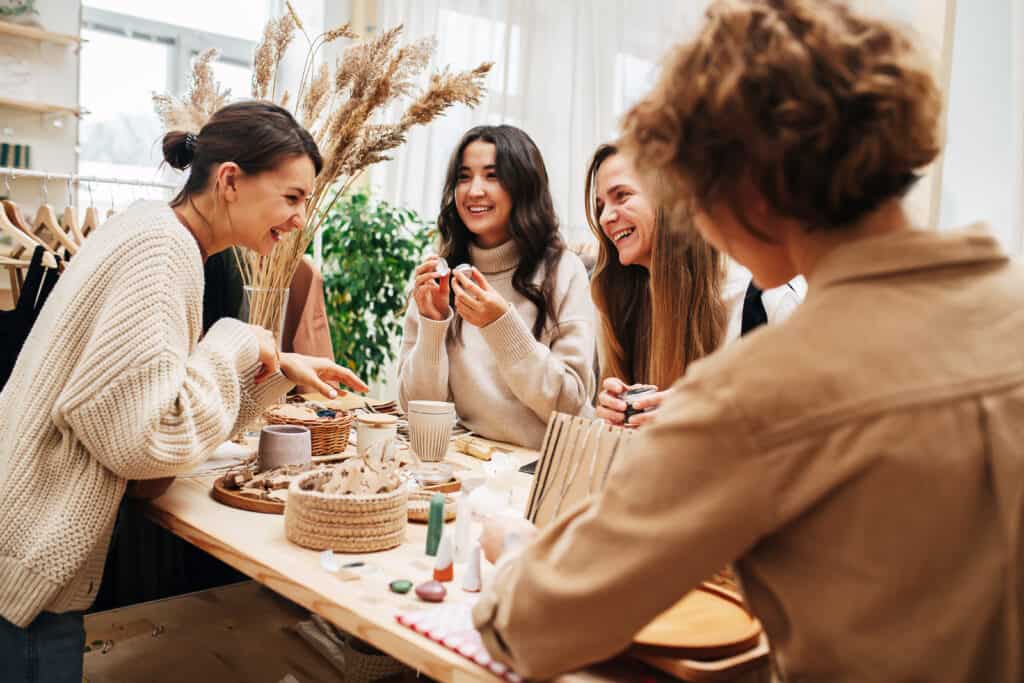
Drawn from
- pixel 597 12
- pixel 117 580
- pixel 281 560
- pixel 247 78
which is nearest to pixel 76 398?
pixel 281 560

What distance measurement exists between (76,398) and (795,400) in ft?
3.55

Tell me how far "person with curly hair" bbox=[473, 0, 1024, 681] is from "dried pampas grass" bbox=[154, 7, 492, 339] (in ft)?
4.81

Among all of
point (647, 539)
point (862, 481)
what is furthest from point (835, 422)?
point (647, 539)

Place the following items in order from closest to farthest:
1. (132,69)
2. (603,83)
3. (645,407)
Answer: (645,407) → (603,83) → (132,69)

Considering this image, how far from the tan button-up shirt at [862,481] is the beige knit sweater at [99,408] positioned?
33.4 inches

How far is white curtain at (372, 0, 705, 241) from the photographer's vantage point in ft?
10.9

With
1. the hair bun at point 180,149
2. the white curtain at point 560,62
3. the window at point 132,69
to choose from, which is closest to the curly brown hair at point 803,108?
the hair bun at point 180,149

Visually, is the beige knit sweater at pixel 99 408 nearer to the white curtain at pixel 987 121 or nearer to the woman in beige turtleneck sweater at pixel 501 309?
the woman in beige turtleneck sweater at pixel 501 309

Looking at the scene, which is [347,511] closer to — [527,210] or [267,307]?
[267,307]

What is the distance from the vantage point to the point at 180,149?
1814 millimetres

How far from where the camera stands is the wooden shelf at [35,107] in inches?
169

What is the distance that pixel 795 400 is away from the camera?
26.9 inches

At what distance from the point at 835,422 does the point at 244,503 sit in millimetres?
1058

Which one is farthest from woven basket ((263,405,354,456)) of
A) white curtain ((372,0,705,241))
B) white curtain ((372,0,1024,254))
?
white curtain ((372,0,705,241))
